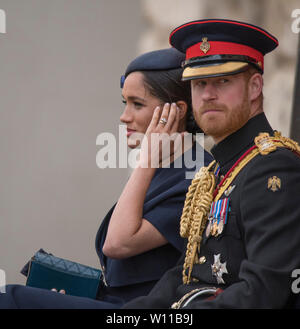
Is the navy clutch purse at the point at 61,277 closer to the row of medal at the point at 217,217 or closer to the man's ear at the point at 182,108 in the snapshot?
the row of medal at the point at 217,217

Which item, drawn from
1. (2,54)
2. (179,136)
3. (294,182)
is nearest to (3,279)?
(2,54)

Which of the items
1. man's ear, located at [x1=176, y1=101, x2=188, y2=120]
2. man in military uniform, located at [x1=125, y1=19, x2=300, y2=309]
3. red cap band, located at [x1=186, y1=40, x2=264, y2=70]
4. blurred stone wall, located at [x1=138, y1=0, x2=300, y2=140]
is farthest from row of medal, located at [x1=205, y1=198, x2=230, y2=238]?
blurred stone wall, located at [x1=138, y1=0, x2=300, y2=140]

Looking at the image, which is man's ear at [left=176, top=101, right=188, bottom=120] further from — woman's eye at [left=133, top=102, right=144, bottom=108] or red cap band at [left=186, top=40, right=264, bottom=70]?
red cap band at [left=186, top=40, right=264, bottom=70]

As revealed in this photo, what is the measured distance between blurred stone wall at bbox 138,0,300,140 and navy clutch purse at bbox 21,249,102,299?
1.63 m

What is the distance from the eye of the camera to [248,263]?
1372mm

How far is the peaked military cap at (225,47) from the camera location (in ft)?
5.41

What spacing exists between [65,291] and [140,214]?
394 millimetres

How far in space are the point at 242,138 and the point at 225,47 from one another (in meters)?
0.29

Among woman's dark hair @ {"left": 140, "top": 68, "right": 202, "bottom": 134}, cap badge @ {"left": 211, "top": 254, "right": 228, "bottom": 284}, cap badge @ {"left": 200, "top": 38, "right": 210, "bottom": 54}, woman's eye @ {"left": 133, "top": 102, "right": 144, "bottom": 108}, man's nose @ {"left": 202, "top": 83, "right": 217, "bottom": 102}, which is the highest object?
cap badge @ {"left": 200, "top": 38, "right": 210, "bottom": 54}

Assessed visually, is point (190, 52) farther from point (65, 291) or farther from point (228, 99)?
point (65, 291)

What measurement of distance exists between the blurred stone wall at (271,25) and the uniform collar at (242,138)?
1.51 metres

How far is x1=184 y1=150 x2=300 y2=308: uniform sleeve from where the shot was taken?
1342 mm

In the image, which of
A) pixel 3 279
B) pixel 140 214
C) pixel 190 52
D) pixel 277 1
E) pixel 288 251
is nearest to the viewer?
pixel 288 251

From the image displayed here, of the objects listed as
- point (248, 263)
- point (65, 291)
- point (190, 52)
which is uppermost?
point (190, 52)
